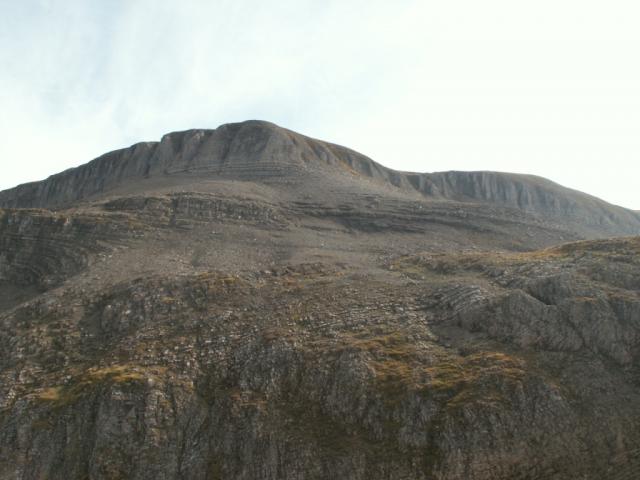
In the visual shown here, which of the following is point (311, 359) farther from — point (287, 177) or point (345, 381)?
point (287, 177)

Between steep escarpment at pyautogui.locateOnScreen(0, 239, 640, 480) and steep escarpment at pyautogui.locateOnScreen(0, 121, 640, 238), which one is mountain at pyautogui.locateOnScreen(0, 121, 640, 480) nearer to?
steep escarpment at pyautogui.locateOnScreen(0, 239, 640, 480)

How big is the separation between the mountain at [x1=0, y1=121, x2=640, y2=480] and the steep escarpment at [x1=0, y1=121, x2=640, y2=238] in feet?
110

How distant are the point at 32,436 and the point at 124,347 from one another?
9425mm

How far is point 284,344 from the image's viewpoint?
3962cm

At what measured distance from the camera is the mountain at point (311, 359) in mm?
30250

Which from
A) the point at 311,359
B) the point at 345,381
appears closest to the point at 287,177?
the point at 311,359

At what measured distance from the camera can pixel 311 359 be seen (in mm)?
37812

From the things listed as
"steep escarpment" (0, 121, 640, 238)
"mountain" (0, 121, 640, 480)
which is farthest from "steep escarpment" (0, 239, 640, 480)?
"steep escarpment" (0, 121, 640, 238)

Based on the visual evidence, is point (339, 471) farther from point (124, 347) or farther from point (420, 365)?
point (124, 347)

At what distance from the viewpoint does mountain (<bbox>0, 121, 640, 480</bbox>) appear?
30250 mm

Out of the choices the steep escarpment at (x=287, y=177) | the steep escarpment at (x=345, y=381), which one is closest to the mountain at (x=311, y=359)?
the steep escarpment at (x=345, y=381)

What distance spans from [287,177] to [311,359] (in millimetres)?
64391

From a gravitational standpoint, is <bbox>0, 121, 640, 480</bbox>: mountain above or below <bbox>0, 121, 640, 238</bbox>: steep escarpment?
below

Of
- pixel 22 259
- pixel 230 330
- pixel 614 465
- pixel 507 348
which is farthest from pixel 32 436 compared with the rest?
pixel 22 259
